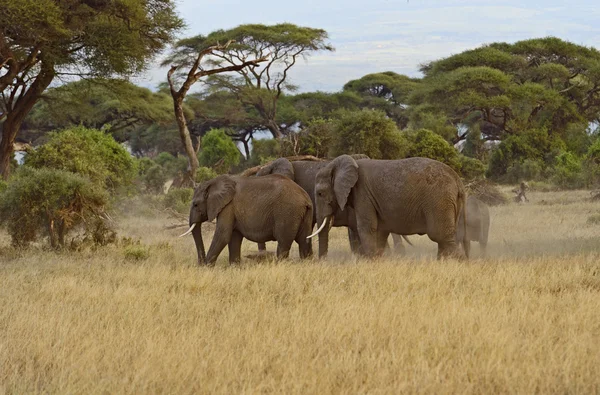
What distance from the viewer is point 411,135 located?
25031 millimetres

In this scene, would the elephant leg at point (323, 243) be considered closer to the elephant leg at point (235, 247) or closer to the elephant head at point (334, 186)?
the elephant head at point (334, 186)

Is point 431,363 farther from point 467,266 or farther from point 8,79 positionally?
point 8,79

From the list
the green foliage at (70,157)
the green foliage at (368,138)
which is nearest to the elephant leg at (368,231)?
the green foliage at (70,157)

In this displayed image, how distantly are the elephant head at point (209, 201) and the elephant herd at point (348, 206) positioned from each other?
1cm

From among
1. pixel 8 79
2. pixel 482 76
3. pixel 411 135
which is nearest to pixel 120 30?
pixel 8 79

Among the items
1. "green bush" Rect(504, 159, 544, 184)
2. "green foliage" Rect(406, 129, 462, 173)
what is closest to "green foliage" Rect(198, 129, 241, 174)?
"green bush" Rect(504, 159, 544, 184)

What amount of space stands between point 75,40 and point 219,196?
40.1 ft

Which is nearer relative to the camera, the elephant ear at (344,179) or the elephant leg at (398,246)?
the elephant ear at (344,179)

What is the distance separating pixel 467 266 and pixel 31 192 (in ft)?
22.1

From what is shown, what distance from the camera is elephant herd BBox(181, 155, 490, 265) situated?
10.5 m

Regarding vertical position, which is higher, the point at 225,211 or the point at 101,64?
the point at 101,64

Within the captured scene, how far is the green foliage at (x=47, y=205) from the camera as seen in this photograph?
42.6 feet

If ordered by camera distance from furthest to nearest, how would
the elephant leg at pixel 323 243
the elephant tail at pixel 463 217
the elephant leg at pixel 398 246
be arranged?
the elephant leg at pixel 398 246 < the elephant leg at pixel 323 243 < the elephant tail at pixel 463 217

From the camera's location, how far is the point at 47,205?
42.7ft
